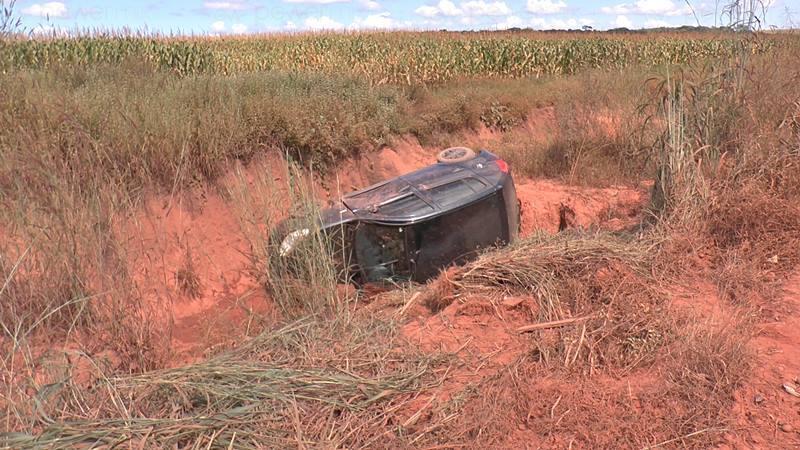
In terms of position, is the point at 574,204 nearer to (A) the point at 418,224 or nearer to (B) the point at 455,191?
(B) the point at 455,191

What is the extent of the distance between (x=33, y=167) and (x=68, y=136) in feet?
7.33

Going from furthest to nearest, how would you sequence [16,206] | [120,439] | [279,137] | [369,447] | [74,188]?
1. [279,137]
2. [74,188]
3. [16,206]
4. [369,447]
5. [120,439]

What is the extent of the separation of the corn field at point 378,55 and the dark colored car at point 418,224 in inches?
252

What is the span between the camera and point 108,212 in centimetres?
387

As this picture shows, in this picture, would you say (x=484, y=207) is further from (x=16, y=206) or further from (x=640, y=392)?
(x=16, y=206)

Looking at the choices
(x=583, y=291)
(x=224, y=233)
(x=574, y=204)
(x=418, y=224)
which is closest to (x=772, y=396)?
(x=583, y=291)

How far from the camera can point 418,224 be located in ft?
18.4

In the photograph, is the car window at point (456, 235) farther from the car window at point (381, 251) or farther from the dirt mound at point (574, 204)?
the dirt mound at point (574, 204)

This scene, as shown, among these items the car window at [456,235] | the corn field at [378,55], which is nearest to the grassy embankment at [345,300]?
the car window at [456,235]

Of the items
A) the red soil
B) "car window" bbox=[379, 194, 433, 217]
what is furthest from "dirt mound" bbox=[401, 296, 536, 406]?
"car window" bbox=[379, 194, 433, 217]

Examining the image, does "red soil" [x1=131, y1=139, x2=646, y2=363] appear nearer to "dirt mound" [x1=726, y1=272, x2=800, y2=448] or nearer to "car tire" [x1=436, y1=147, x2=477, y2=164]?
"car tire" [x1=436, y1=147, x2=477, y2=164]

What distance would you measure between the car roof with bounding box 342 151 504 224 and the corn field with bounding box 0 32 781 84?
6023 mm

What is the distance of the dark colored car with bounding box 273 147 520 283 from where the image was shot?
560cm

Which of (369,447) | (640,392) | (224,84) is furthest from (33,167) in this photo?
(224,84)
